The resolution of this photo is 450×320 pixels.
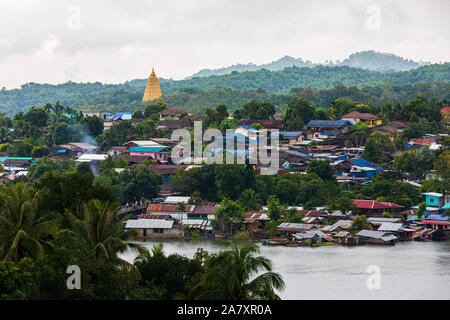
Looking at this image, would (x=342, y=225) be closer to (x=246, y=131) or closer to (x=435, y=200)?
(x=435, y=200)

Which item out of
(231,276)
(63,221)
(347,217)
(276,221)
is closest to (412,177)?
(347,217)

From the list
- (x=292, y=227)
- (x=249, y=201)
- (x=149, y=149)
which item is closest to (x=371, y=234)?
(x=292, y=227)

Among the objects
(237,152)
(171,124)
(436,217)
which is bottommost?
(436,217)

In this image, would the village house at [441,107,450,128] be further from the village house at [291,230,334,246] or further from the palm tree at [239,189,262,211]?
the village house at [291,230,334,246]

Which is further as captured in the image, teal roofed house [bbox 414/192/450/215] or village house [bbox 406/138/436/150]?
village house [bbox 406/138/436/150]

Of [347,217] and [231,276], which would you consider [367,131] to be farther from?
[231,276]

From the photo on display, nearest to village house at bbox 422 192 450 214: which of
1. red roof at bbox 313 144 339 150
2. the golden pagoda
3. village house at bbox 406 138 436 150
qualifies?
village house at bbox 406 138 436 150
